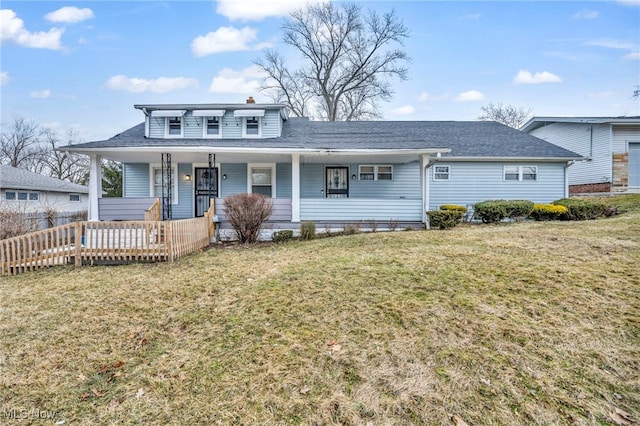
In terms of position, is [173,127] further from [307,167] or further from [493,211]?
[493,211]

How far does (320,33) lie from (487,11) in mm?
18475

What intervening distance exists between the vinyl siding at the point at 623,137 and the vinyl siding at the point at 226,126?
53.7 ft

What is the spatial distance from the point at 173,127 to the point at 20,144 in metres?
33.3

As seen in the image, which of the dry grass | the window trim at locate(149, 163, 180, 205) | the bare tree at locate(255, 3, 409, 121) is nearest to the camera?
the dry grass

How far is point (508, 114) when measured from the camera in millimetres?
36406

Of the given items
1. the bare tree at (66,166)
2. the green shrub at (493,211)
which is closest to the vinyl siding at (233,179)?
the green shrub at (493,211)

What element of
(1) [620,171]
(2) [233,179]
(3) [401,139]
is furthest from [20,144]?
(1) [620,171]

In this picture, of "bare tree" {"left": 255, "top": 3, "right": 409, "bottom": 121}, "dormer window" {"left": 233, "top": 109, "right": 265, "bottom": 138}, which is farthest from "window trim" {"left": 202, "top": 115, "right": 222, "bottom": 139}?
"bare tree" {"left": 255, "top": 3, "right": 409, "bottom": 121}

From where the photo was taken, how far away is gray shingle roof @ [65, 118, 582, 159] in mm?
11352

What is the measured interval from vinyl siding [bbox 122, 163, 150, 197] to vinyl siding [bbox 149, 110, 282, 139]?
1.44m

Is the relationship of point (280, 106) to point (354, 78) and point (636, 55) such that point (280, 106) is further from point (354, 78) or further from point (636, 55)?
point (636, 55)

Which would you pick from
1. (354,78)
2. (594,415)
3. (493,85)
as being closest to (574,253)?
(594,415)

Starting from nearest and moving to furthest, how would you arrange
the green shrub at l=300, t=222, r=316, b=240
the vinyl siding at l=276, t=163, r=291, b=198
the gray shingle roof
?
the green shrub at l=300, t=222, r=316, b=240 → the gray shingle roof → the vinyl siding at l=276, t=163, r=291, b=198

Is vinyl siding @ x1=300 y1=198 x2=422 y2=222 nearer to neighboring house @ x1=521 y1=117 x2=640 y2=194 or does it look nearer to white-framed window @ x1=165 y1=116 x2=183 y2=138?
white-framed window @ x1=165 y1=116 x2=183 y2=138
